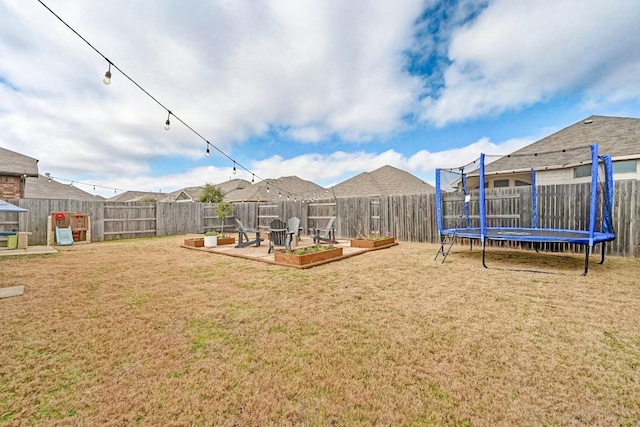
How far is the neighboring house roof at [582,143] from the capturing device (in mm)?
8883

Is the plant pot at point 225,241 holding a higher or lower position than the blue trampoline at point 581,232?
lower

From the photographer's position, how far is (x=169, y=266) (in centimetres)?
539

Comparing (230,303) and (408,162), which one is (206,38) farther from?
→ (408,162)

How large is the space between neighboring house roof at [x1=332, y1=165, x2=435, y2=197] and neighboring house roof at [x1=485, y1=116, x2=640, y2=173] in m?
5.86

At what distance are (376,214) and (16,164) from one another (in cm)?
1678

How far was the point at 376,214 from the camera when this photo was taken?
9570mm

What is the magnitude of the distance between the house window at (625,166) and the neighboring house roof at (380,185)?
8576 millimetres

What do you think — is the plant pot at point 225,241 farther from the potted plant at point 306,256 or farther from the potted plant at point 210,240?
the potted plant at point 306,256

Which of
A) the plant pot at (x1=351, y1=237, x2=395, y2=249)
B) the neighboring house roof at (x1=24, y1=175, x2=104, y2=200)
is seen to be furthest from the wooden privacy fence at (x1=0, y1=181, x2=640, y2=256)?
the neighboring house roof at (x1=24, y1=175, x2=104, y2=200)

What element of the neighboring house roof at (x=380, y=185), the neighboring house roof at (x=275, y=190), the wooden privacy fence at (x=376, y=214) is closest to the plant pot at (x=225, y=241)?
the wooden privacy fence at (x=376, y=214)

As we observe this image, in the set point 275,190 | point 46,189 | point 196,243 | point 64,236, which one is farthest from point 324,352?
point 46,189

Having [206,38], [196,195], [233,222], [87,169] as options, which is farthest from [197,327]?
[87,169]

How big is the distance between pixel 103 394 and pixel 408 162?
21.8 m

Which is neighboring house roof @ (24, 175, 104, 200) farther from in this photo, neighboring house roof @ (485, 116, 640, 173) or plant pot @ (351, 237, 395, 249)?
neighboring house roof @ (485, 116, 640, 173)
